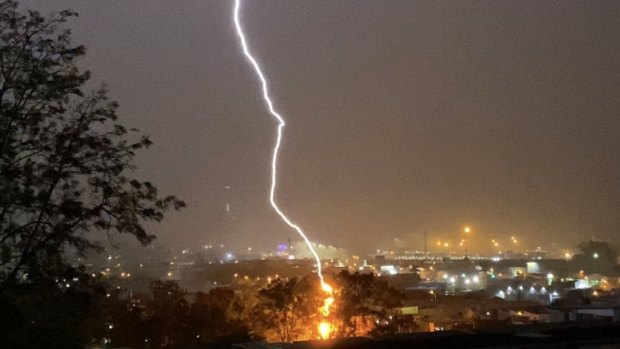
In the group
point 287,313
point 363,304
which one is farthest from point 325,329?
point 363,304

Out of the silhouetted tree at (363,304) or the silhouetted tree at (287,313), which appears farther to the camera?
the silhouetted tree at (363,304)

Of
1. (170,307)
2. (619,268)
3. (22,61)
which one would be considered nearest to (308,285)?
(170,307)

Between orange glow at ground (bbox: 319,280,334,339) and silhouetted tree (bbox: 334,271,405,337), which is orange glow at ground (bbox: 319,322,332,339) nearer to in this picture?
orange glow at ground (bbox: 319,280,334,339)

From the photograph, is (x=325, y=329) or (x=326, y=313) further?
(x=326, y=313)

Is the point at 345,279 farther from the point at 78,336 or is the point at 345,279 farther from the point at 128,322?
the point at 78,336

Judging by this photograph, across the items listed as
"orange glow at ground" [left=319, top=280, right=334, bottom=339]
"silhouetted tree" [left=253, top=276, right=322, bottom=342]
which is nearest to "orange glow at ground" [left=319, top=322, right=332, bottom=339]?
"orange glow at ground" [left=319, top=280, right=334, bottom=339]

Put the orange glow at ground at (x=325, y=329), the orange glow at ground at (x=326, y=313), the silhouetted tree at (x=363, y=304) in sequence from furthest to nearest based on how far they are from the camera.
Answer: the silhouetted tree at (x=363, y=304), the orange glow at ground at (x=326, y=313), the orange glow at ground at (x=325, y=329)

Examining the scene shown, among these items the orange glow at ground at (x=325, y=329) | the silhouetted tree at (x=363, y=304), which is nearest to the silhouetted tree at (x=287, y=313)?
the orange glow at ground at (x=325, y=329)

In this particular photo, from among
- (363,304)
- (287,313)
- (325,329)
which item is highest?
(363,304)

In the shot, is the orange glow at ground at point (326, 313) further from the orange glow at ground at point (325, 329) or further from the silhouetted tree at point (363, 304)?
the silhouetted tree at point (363, 304)

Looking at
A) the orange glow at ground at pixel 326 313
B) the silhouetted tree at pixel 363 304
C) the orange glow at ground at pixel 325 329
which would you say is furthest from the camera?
the silhouetted tree at pixel 363 304

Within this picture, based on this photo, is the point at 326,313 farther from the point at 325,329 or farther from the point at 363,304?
the point at 363,304
